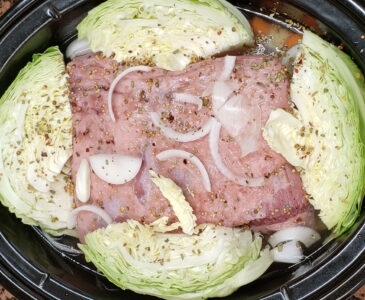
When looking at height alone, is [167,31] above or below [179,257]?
above

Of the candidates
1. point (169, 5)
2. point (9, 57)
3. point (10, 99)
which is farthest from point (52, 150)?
point (169, 5)

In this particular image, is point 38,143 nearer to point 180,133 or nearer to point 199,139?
point 180,133

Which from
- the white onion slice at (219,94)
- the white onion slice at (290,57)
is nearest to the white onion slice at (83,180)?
the white onion slice at (219,94)

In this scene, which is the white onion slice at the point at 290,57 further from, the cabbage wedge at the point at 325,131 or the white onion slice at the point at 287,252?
the white onion slice at the point at 287,252

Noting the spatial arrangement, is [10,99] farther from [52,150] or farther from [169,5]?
[169,5]

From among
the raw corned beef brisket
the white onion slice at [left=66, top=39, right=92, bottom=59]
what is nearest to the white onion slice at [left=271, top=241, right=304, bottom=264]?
the raw corned beef brisket

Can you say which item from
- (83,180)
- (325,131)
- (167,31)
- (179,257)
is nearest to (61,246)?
(83,180)

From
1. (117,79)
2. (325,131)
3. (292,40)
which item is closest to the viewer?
(325,131)
